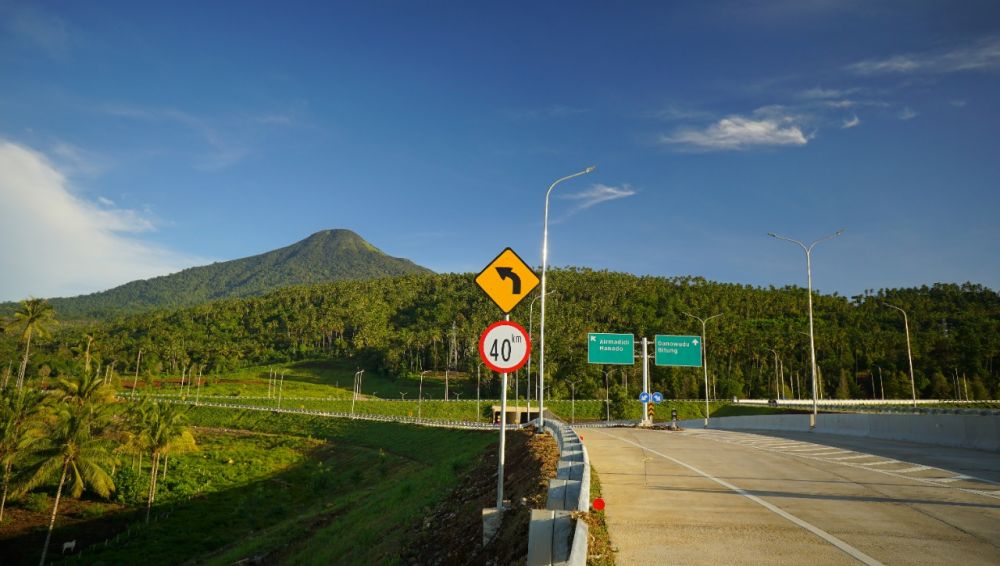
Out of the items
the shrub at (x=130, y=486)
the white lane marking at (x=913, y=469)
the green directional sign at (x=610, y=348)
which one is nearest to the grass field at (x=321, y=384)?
the shrub at (x=130, y=486)

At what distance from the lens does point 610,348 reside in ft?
147

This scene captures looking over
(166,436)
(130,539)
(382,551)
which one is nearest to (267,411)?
(166,436)

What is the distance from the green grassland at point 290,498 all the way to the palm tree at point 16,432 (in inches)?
290

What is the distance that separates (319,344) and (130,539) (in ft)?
523

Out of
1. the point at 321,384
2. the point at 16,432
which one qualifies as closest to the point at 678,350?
the point at 16,432

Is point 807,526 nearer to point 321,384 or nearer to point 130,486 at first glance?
point 130,486

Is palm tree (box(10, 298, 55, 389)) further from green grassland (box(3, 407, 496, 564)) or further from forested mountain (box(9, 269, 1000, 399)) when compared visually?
forested mountain (box(9, 269, 1000, 399))

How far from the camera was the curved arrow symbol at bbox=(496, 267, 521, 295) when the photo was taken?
8.60 metres

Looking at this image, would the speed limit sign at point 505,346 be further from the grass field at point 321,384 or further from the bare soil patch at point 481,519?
the grass field at point 321,384

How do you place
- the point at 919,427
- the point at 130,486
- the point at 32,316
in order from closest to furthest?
1. the point at 919,427
2. the point at 130,486
3. the point at 32,316

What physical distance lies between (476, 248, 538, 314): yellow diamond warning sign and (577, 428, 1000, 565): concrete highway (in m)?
3.49

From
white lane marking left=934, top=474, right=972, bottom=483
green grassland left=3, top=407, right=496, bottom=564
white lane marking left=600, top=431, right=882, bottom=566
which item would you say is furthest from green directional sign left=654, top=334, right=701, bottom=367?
white lane marking left=600, top=431, right=882, bottom=566

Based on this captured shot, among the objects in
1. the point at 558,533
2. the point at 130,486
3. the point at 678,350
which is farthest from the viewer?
the point at 130,486

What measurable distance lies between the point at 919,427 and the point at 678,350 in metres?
20.8
